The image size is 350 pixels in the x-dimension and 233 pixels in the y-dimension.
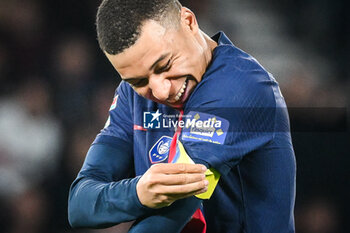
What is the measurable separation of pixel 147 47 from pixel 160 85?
0.29 ft

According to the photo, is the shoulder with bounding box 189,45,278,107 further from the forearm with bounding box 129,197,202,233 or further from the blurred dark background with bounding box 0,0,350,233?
the blurred dark background with bounding box 0,0,350,233

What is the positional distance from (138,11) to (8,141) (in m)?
1.42

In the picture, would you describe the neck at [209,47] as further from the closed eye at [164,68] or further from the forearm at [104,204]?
the forearm at [104,204]

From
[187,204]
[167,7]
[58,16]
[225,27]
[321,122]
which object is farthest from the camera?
[58,16]

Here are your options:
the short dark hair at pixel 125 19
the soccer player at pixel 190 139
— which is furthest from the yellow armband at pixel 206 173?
the short dark hair at pixel 125 19

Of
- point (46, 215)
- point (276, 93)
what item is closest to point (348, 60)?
point (276, 93)

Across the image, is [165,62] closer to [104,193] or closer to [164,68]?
[164,68]

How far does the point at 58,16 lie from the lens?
2191mm

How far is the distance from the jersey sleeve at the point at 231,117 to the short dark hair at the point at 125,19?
183mm

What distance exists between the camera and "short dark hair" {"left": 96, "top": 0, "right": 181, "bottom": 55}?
0.95 metres

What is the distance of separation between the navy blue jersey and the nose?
61 mm

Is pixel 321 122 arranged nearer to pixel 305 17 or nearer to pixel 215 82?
pixel 305 17

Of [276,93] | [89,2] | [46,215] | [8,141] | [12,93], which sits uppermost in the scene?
[89,2]

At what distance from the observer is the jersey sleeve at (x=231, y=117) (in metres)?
0.91
